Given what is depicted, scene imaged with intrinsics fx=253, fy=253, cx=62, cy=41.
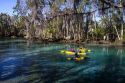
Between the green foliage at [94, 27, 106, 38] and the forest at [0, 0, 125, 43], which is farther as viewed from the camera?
the green foliage at [94, 27, 106, 38]

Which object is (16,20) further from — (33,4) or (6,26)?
(33,4)

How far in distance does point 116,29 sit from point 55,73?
41.8 meters

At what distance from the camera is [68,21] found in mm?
12945

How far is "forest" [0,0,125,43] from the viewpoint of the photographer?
33.4 feet

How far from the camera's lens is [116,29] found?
60344mm

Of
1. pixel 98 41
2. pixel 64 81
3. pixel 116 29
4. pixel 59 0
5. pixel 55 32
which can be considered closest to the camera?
pixel 59 0

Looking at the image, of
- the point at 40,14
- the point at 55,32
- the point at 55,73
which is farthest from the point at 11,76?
the point at 55,32

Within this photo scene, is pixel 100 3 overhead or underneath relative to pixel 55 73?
overhead

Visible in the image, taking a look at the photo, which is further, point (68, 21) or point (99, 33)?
point (99, 33)

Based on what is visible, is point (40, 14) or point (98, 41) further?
point (98, 41)

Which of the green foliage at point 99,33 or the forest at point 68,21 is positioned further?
the green foliage at point 99,33

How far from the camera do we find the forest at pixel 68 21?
10.2 metres

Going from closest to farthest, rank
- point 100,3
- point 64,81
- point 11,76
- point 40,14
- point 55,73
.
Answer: point 100,3
point 40,14
point 64,81
point 11,76
point 55,73

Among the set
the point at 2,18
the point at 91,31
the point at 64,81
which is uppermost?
the point at 2,18
